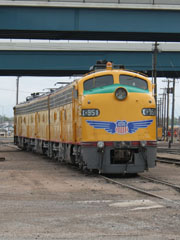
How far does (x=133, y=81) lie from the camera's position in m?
16.7

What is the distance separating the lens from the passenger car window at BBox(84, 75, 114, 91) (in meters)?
16.4

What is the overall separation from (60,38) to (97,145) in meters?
11.4

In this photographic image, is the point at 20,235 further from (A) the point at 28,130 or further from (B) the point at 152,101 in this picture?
(A) the point at 28,130

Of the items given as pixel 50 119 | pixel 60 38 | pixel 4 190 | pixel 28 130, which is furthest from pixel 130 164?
pixel 28 130

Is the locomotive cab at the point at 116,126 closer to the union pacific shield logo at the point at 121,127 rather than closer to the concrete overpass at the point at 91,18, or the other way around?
the union pacific shield logo at the point at 121,127

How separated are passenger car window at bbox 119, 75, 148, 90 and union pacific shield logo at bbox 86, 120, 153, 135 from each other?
52.8 inches

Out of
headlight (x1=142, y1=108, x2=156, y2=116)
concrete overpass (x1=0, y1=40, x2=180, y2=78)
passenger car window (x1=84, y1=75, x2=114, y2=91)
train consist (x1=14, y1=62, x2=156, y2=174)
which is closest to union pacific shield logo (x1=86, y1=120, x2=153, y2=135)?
train consist (x1=14, y1=62, x2=156, y2=174)

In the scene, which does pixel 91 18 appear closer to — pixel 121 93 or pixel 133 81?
pixel 133 81

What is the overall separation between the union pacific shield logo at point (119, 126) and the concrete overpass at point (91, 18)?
8744mm

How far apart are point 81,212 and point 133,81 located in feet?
26.1

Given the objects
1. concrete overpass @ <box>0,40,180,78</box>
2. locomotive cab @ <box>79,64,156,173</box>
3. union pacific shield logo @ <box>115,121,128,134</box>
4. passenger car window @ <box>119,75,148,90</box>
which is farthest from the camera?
concrete overpass @ <box>0,40,180,78</box>

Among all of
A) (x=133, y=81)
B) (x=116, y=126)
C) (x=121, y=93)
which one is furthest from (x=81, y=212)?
(x=133, y=81)

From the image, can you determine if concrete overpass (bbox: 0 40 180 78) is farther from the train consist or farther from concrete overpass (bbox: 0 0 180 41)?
the train consist

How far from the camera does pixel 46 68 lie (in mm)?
32625
